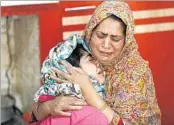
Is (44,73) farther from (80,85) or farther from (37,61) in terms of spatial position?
(37,61)

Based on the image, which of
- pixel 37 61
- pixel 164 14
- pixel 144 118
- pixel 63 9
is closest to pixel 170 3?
pixel 164 14

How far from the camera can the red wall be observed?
3998 millimetres

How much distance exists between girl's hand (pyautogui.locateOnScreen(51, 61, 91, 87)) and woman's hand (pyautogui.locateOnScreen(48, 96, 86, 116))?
0.33 feet

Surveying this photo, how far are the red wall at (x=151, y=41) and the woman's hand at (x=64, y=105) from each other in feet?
4.83

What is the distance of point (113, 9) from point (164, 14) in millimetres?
1404

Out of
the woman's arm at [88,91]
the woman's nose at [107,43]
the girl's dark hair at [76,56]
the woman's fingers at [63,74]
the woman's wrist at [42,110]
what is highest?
the woman's nose at [107,43]

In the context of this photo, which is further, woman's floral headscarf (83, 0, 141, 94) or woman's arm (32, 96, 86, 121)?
woman's floral headscarf (83, 0, 141, 94)

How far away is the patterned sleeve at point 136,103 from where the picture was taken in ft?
8.87

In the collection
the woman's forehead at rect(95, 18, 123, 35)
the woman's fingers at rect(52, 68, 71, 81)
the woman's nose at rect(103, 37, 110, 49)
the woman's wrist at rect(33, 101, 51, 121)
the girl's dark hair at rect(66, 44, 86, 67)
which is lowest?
the woman's wrist at rect(33, 101, 51, 121)

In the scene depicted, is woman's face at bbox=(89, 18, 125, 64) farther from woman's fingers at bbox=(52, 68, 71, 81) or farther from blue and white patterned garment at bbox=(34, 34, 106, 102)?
woman's fingers at bbox=(52, 68, 71, 81)

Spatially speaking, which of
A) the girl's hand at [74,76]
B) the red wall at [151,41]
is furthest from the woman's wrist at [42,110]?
the red wall at [151,41]

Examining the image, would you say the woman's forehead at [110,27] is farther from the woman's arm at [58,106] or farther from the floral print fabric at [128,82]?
the woman's arm at [58,106]

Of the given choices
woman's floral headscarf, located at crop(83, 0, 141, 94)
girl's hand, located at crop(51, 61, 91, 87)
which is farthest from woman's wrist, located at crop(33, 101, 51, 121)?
woman's floral headscarf, located at crop(83, 0, 141, 94)

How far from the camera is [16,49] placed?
14.9 ft
